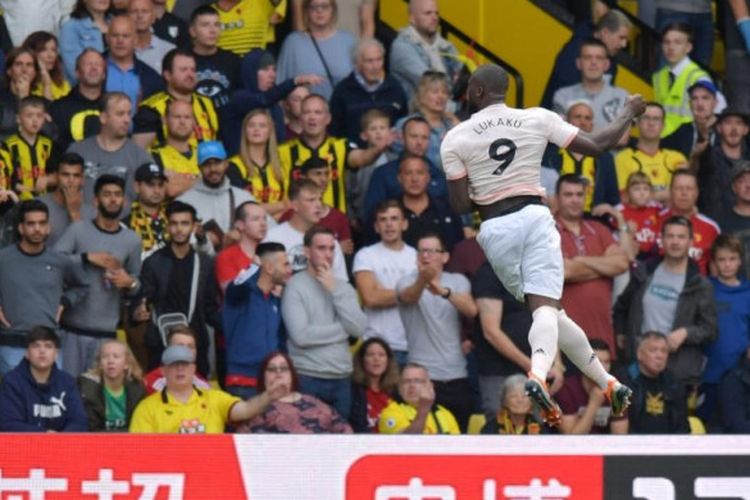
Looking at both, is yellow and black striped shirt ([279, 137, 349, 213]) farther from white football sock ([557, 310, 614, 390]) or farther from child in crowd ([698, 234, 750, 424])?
white football sock ([557, 310, 614, 390])

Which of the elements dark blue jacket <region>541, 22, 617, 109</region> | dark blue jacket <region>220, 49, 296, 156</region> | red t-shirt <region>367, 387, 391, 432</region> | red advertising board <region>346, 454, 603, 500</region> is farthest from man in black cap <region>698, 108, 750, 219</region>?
red advertising board <region>346, 454, 603, 500</region>

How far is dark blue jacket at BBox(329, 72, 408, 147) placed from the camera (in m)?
18.3

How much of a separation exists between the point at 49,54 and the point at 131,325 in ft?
7.65

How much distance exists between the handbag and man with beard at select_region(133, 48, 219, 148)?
136 cm

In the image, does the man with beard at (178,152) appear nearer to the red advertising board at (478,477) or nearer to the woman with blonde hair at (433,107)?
the woman with blonde hair at (433,107)

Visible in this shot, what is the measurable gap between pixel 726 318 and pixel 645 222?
1117 mm

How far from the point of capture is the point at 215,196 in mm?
16984

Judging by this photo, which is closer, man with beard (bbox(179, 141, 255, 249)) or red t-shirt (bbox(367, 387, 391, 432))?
red t-shirt (bbox(367, 387, 391, 432))

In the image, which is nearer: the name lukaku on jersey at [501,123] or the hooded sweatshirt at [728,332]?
the name lukaku on jersey at [501,123]

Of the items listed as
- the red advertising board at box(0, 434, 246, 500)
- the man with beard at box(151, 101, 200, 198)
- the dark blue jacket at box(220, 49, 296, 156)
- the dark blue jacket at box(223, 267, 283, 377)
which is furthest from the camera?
the dark blue jacket at box(220, 49, 296, 156)

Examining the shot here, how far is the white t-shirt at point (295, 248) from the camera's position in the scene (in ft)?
54.6

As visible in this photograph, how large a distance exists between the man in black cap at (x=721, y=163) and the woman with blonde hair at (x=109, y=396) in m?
5.10

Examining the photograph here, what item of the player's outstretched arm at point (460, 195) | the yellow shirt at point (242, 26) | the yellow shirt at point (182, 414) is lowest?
the yellow shirt at point (182, 414)

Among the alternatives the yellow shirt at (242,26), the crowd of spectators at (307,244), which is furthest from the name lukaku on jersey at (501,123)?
the yellow shirt at (242,26)
